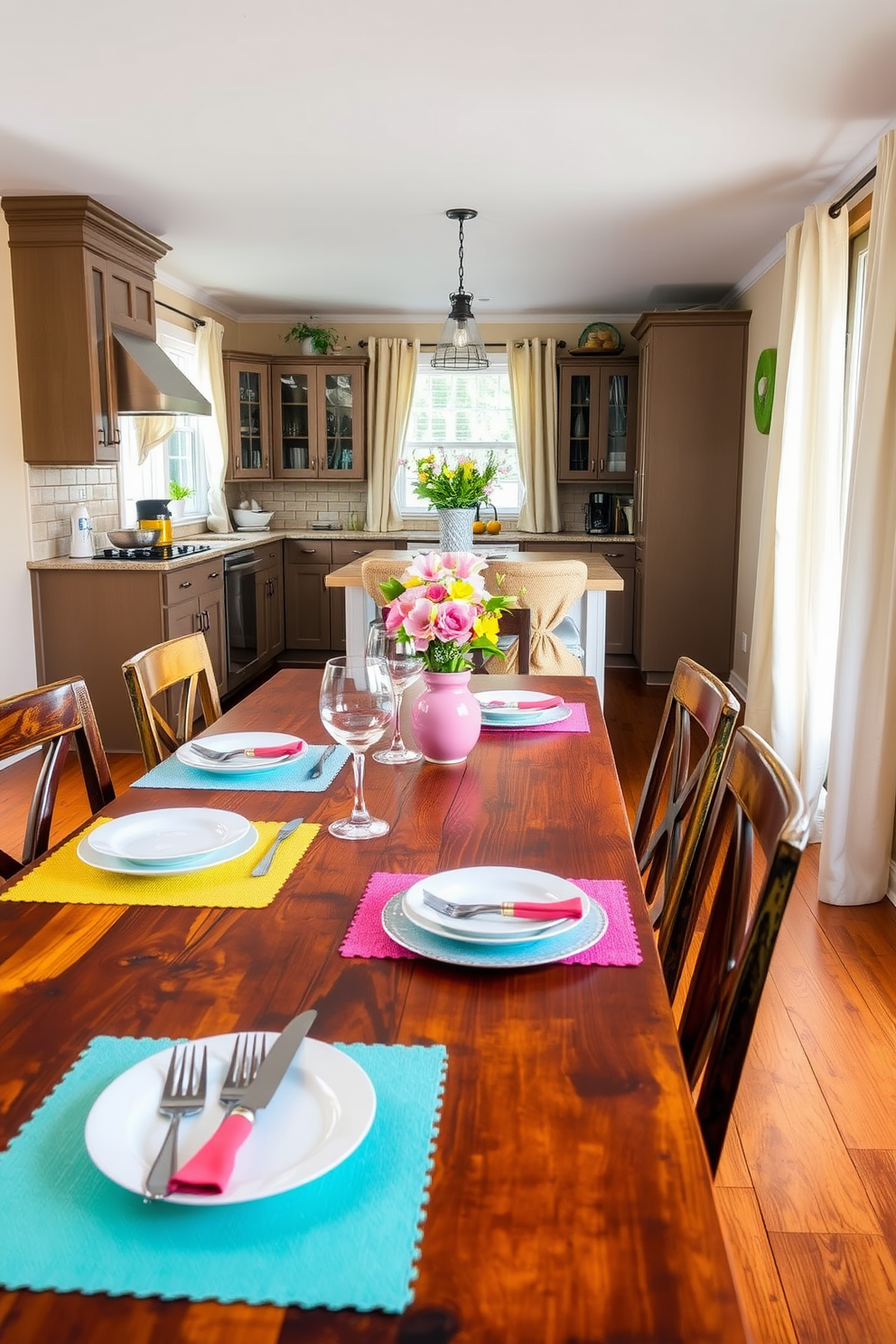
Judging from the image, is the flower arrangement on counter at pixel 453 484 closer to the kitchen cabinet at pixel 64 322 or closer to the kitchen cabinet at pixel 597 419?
the kitchen cabinet at pixel 64 322

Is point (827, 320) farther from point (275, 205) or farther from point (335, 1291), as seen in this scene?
point (335, 1291)

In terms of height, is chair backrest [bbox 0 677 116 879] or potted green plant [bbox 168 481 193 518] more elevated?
potted green plant [bbox 168 481 193 518]

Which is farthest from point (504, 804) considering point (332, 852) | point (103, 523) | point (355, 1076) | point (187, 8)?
point (103, 523)

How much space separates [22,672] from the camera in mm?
4812

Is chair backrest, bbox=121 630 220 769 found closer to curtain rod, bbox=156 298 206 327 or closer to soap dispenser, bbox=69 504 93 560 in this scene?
soap dispenser, bbox=69 504 93 560

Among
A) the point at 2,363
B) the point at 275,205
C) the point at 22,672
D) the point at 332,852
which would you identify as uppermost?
the point at 275,205

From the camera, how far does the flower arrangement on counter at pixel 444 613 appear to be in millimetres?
1756

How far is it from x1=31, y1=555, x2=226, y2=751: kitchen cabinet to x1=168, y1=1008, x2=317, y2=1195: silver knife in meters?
4.09

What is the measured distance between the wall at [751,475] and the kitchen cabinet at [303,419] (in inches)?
105

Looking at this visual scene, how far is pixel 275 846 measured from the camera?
1426 mm

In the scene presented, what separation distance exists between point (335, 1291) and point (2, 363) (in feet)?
15.3

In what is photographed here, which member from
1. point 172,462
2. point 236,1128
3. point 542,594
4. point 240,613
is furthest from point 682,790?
point 172,462

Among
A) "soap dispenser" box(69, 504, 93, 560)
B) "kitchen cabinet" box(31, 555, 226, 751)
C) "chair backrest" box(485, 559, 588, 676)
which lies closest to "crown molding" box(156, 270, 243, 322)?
"soap dispenser" box(69, 504, 93, 560)

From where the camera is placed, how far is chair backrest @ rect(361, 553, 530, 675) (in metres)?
3.44
